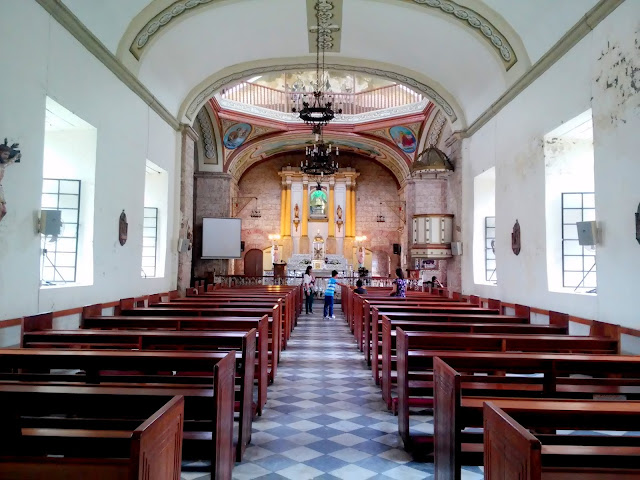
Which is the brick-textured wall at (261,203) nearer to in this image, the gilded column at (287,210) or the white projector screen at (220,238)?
the gilded column at (287,210)

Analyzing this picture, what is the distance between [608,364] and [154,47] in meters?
7.94

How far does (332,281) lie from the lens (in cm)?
1226

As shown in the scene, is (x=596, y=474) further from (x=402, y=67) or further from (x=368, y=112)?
(x=368, y=112)

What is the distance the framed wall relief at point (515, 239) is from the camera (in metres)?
8.23

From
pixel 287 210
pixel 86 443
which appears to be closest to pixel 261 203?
pixel 287 210

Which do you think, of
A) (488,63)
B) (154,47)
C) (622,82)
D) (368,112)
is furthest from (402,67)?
(368,112)

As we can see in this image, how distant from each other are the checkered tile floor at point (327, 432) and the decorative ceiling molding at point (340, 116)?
10982mm

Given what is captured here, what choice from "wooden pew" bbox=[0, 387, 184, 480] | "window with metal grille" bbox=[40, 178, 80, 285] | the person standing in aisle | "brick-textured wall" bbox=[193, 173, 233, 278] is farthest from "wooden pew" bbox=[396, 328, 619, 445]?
"brick-textured wall" bbox=[193, 173, 233, 278]

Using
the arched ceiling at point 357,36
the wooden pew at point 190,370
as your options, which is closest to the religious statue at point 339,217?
the arched ceiling at point 357,36

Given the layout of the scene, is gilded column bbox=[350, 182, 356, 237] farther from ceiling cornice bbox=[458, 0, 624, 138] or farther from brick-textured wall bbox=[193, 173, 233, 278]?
ceiling cornice bbox=[458, 0, 624, 138]

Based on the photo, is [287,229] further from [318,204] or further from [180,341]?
[180,341]

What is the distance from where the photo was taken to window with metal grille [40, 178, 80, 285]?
704 centimetres

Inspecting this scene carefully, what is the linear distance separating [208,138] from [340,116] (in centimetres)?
463

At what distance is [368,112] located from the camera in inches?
696
